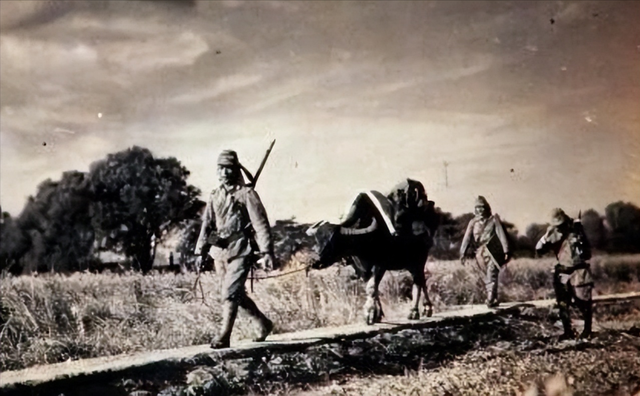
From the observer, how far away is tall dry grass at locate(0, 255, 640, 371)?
138 inches

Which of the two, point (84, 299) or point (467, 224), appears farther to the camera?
point (467, 224)

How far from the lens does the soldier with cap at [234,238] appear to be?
3717mm

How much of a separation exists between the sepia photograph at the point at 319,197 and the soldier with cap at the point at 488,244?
13 millimetres

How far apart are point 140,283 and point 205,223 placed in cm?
37

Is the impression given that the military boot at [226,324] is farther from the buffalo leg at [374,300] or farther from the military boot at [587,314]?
the military boot at [587,314]

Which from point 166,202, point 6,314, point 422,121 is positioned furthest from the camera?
point 422,121

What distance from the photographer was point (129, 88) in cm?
377

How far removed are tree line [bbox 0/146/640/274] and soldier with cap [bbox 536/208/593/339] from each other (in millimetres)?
1359

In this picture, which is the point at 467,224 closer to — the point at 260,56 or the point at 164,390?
the point at 260,56

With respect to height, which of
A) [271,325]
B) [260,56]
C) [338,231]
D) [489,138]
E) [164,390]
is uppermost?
[260,56]

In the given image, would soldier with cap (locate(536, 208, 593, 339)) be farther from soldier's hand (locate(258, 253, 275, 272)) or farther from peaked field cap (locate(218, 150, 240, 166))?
peaked field cap (locate(218, 150, 240, 166))

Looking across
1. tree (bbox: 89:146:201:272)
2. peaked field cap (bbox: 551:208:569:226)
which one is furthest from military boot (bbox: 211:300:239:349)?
peaked field cap (bbox: 551:208:569:226)

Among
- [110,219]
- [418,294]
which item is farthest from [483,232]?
[110,219]

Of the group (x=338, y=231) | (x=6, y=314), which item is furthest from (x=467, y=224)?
(x=6, y=314)
